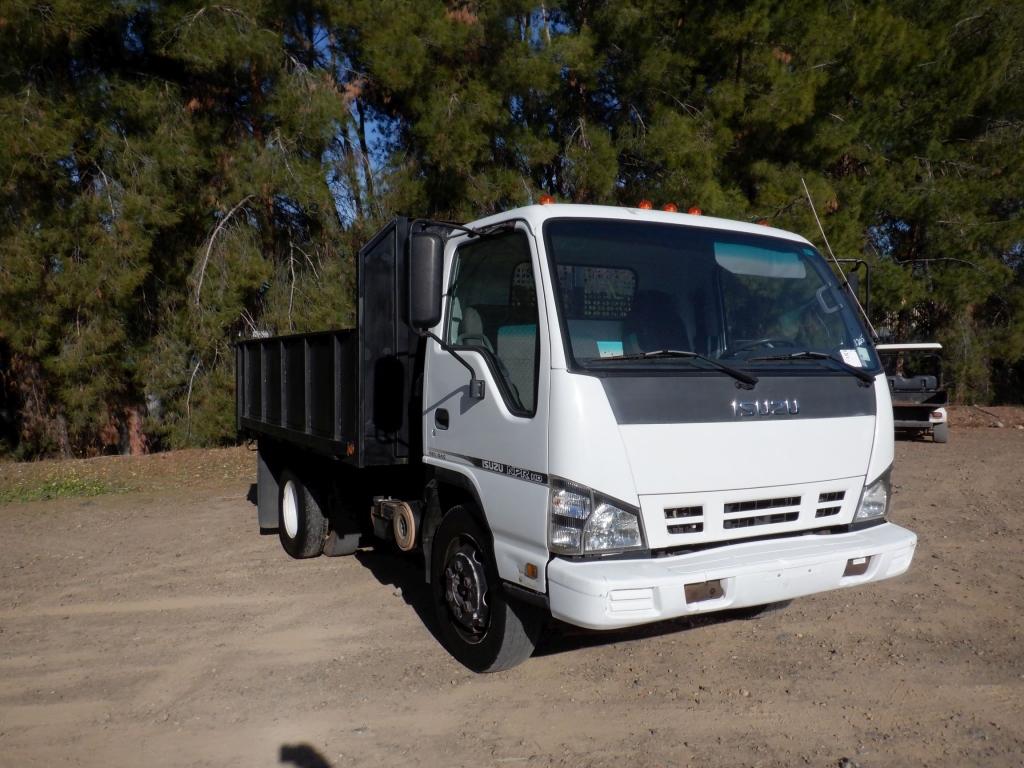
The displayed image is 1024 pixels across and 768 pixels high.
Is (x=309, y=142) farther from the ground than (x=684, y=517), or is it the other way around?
(x=309, y=142)

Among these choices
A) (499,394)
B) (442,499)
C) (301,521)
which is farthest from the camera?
(301,521)

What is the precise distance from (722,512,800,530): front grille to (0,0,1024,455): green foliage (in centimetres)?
926

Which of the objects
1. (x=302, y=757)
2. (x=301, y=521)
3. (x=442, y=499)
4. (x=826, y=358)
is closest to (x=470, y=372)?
(x=442, y=499)

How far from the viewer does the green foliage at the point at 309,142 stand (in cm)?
1237

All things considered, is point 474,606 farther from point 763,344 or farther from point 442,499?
point 763,344

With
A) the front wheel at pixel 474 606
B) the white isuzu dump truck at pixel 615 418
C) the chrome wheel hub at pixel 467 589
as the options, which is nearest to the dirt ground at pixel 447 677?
the front wheel at pixel 474 606

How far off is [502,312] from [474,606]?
158cm

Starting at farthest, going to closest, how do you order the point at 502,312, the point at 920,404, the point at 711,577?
the point at 920,404, the point at 502,312, the point at 711,577

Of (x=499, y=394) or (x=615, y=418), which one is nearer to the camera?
(x=615, y=418)

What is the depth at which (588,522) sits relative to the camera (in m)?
3.84

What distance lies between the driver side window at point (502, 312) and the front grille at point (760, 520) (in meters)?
1.08

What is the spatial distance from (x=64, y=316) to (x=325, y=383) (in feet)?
28.6

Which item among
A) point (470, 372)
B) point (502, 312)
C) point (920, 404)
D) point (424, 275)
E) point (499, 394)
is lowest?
point (920, 404)

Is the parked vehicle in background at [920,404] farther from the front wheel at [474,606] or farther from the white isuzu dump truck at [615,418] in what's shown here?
the front wheel at [474,606]
